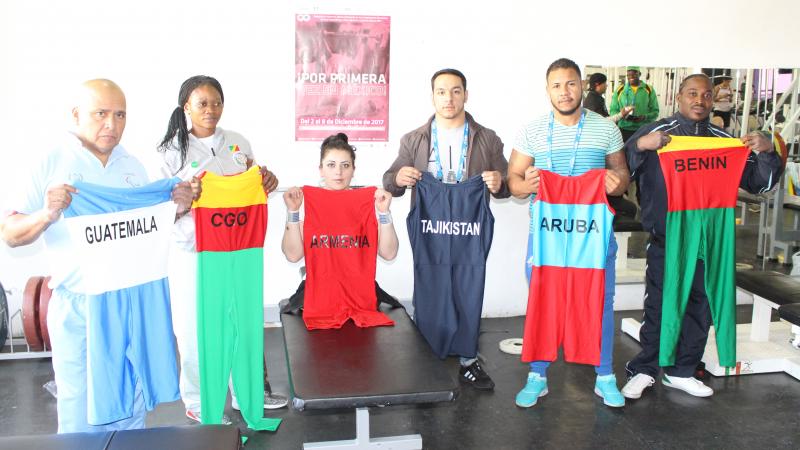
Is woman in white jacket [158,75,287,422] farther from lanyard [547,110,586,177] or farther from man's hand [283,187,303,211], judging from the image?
lanyard [547,110,586,177]

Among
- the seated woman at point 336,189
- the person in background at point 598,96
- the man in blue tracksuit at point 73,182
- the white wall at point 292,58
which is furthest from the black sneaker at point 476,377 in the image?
the person in background at point 598,96

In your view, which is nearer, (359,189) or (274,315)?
(359,189)

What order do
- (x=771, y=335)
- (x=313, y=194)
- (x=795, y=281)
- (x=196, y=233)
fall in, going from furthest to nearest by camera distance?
1. (x=771, y=335)
2. (x=795, y=281)
3. (x=313, y=194)
4. (x=196, y=233)

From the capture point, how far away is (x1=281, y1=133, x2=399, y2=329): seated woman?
3547 millimetres

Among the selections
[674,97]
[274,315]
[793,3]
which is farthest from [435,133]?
[793,3]

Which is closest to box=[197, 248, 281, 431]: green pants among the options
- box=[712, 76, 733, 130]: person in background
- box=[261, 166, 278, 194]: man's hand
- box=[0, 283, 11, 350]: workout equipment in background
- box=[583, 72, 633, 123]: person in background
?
box=[261, 166, 278, 194]: man's hand

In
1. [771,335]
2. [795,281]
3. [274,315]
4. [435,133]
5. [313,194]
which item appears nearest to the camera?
[313,194]

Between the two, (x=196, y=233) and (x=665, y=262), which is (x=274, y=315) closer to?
(x=196, y=233)

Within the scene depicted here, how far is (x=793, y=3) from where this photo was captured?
5.39 meters

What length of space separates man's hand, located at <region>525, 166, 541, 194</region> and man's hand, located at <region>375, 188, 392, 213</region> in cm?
73

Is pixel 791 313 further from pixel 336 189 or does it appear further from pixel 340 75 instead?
pixel 340 75

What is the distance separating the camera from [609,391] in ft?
12.6

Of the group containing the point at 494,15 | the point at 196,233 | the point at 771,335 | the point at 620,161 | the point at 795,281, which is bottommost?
the point at 771,335

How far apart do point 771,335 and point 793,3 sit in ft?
8.83
